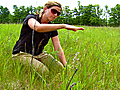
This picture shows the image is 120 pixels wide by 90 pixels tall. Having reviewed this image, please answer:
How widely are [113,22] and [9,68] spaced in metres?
42.5

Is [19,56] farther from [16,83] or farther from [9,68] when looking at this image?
[16,83]

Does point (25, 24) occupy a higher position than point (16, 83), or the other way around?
point (25, 24)

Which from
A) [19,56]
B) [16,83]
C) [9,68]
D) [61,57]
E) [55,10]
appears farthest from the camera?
[61,57]

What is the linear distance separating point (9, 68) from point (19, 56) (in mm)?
306

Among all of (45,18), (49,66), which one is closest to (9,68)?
(49,66)

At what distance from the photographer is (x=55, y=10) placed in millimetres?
2041

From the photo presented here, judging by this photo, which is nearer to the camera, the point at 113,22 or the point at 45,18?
the point at 45,18

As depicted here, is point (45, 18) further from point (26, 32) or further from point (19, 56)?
point (19, 56)

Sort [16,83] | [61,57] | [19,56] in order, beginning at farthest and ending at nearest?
[61,57], [19,56], [16,83]

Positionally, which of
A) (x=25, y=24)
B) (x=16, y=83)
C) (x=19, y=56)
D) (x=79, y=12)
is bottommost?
(x=16, y=83)

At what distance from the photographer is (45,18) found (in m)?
2.14

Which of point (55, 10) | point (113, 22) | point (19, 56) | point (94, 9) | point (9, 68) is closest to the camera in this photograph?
point (9, 68)

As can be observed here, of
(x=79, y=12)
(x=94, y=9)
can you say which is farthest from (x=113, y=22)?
(x=79, y=12)

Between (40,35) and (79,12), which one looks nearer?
(40,35)
